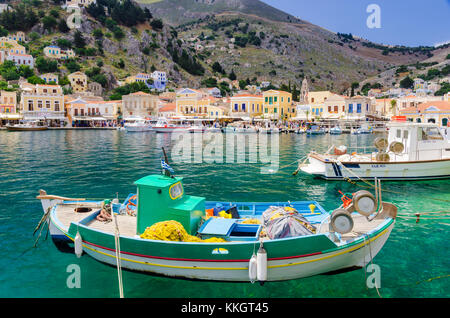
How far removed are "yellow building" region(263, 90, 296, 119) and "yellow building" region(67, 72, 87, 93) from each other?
58.2m

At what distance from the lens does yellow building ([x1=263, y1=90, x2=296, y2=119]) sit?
269 feet

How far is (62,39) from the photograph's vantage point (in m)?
118

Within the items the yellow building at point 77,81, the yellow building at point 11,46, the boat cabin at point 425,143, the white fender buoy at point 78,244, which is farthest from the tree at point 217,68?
the white fender buoy at point 78,244

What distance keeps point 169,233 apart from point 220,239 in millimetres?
1311

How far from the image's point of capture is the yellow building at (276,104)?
269ft

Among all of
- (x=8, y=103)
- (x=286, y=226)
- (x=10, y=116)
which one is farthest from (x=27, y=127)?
(x=286, y=226)

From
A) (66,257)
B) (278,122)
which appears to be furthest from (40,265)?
(278,122)

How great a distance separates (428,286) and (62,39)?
135054mm

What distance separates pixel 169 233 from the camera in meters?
7.91

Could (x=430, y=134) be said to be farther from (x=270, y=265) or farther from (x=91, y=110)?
(x=91, y=110)

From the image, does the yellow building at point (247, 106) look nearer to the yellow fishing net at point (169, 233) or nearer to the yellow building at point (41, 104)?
the yellow building at point (41, 104)

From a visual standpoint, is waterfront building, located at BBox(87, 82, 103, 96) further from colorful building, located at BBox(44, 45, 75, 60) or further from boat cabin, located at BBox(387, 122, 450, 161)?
boat cabin, located at BBox(387, 122, 450, 161)

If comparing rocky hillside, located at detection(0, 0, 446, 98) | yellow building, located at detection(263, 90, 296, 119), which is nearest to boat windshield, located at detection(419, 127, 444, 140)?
yellow building, located at detection(263, 90, 296, 119)
